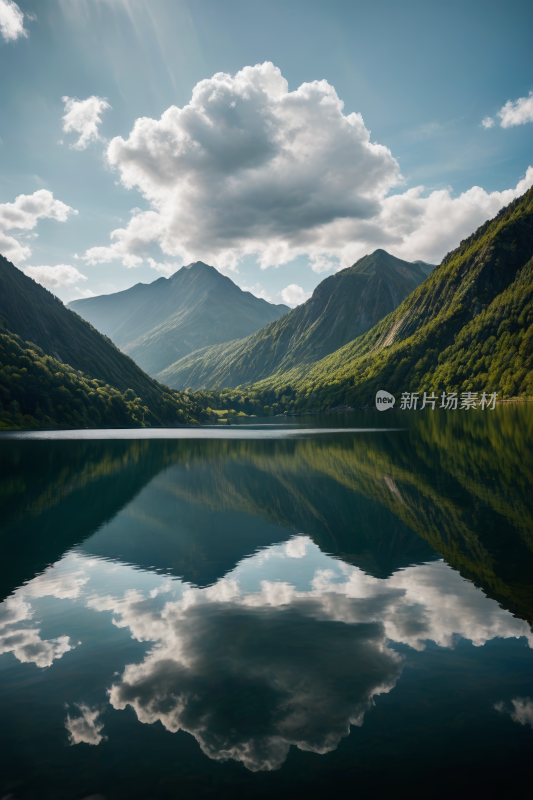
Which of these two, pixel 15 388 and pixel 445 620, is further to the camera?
pixel 15 388

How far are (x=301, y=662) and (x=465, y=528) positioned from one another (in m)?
16.7

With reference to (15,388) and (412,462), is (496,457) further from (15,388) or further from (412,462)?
(15,388)

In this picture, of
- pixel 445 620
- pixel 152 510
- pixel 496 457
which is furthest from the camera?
pixel 496 457

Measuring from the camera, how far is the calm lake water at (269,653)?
875cm

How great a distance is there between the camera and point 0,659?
13031 millimetres

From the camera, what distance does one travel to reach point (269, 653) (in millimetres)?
13031

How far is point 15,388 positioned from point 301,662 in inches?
8333

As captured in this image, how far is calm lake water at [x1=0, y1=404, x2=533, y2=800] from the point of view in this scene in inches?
344

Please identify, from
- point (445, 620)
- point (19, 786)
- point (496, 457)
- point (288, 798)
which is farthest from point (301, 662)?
point (496, 457)

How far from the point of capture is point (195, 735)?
9.72 m

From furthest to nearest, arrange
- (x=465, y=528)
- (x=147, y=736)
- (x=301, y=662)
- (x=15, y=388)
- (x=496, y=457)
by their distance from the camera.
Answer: (x=15, y=388) → (x=496, y=457) → (x=465, y=528) → (x=301, y=662) → (x=147, y=736)

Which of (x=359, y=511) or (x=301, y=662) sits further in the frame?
(x=359, y=511)

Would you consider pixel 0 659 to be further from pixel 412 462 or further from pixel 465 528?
pixel 412 462

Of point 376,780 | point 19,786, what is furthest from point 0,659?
point 376,780
